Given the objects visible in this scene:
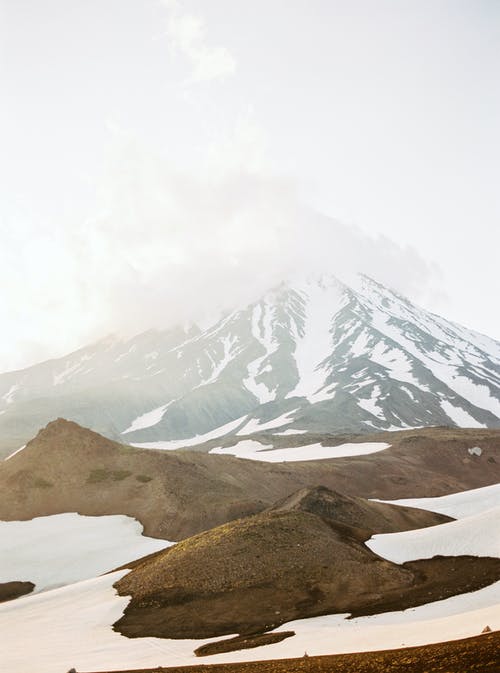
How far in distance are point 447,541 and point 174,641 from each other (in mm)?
25887

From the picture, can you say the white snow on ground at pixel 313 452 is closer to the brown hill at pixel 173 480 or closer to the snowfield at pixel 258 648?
the brown hill at pixel 173 480

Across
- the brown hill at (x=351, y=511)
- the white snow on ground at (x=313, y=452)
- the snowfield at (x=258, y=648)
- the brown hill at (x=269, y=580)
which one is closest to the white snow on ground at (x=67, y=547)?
the snowfield at (x=258, y=648)

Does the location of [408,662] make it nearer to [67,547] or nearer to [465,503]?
[67,547]

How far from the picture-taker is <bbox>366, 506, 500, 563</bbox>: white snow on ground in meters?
44.8

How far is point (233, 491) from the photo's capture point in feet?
274

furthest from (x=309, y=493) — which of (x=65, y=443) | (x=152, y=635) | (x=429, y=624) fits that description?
(x=65, y=443)

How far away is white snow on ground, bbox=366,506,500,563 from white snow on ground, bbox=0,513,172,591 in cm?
2756

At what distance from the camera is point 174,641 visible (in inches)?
1293

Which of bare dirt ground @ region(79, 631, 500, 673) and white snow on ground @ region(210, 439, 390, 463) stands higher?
white snow on ground @ region(210, 439, 390, 463)

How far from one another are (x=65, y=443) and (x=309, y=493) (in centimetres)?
4573

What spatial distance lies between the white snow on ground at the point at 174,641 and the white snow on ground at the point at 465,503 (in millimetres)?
40423

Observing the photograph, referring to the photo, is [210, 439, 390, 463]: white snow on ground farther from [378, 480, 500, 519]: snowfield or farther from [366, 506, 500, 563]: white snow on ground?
[366, 506, 500, 563]: white snow on ground

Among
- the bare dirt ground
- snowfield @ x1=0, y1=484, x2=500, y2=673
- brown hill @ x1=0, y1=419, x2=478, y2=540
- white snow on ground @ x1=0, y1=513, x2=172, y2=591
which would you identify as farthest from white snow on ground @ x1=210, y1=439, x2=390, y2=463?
the bare dirt ground

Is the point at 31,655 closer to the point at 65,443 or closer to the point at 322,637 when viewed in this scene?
the point at 322,637
